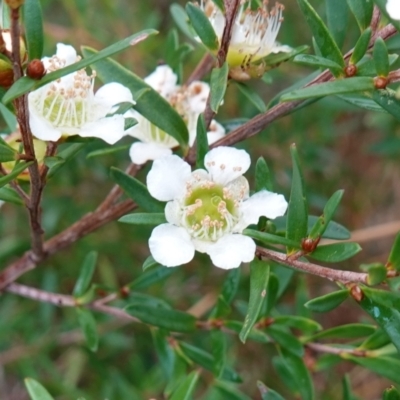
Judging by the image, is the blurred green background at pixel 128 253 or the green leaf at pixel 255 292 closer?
the green leaf at pixel 255 292

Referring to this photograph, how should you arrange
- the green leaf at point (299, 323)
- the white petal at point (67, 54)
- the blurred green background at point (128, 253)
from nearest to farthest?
the white petal at point (67, 54) < the green leaf at point (299, 323) < the blurred green background at point (128, 253)

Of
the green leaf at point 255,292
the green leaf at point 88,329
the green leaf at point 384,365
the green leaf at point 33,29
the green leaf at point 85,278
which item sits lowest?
the green leaf at point 88,329

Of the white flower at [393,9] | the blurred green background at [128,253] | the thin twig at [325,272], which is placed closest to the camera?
the white flower at [393,9]

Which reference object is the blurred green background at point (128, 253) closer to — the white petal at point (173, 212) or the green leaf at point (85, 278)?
the green leaf at point (85, 278)

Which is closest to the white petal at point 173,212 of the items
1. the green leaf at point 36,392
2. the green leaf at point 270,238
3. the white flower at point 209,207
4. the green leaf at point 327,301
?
the white flower at point 209,207

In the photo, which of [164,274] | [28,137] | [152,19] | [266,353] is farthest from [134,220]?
[266,353]

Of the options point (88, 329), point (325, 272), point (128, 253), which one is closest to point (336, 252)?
point (325, 272)

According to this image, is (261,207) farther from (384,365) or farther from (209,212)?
(384,365)

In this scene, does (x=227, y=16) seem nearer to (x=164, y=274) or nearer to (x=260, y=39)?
(x=260, y=39)
